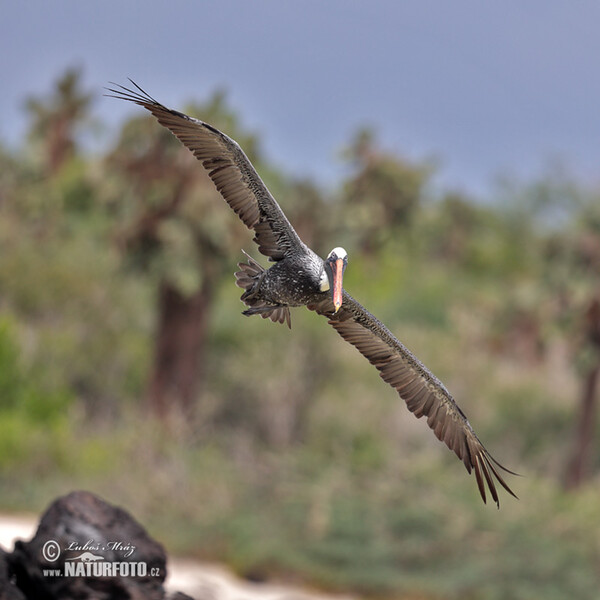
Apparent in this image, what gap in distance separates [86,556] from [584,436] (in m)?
12.5

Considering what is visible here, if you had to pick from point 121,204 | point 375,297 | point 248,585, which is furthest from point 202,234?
point 375,297

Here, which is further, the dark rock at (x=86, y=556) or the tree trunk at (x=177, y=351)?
the tree trunk at (x=177, y=351)

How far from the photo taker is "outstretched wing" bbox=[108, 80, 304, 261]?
4418 millimetres

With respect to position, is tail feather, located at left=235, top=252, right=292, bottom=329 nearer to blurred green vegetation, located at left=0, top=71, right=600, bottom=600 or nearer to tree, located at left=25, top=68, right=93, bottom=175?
blurred green vegetation, located at left=0, top=71, right=600, bottom=600

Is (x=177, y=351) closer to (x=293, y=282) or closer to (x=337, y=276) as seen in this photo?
(x=293, y=282)

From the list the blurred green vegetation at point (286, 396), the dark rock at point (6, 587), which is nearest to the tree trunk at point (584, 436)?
the blurred green vegetation at point (286, 396)

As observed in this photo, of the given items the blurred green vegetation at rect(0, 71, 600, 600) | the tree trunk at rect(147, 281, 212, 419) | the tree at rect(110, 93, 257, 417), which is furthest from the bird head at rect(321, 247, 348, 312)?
the tree trunk at rect(147, 281, 212, 419)

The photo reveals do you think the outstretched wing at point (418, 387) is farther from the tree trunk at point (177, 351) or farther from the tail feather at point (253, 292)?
the tree trunk at point (177, 351)

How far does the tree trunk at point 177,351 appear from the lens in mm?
16219

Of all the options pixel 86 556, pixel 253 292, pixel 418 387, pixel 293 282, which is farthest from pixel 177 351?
pixel 293 282

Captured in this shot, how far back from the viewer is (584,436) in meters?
16.0

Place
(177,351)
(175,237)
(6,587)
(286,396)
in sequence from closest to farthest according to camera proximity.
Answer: (6,587) → (175,237) → (177,351) → (286,396)

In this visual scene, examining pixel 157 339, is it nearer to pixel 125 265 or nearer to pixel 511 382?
pixel 125 265

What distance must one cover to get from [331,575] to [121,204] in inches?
300
